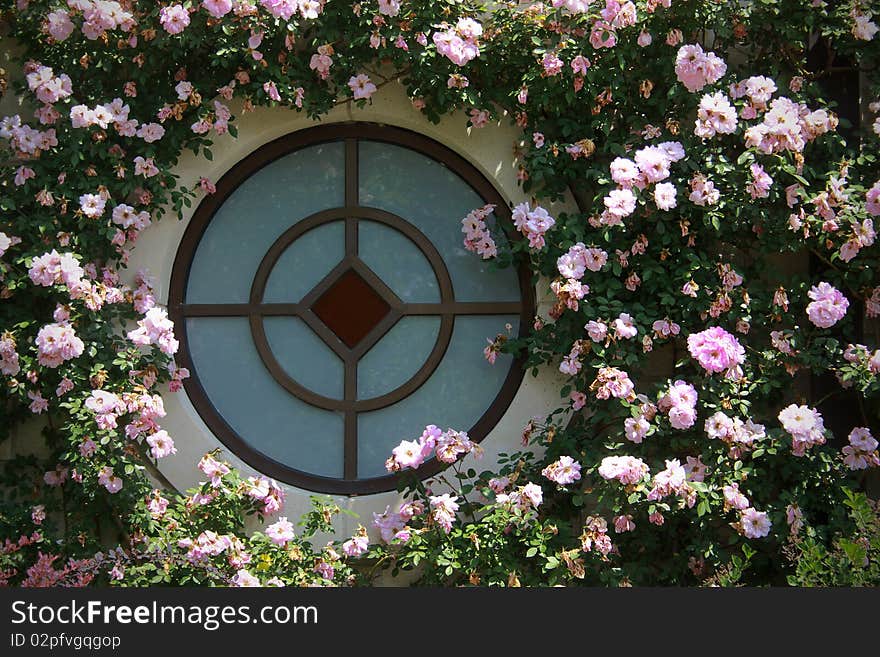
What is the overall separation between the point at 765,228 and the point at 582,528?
58.4 inches

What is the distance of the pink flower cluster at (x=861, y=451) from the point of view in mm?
4711

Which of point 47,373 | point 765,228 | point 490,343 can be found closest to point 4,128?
point 47,373

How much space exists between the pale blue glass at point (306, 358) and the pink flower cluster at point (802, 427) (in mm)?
1933

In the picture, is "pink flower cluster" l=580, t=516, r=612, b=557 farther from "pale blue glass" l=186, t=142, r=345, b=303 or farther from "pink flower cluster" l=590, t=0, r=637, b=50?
"pink flower cluster" l=590, t=0, r=637, b=50

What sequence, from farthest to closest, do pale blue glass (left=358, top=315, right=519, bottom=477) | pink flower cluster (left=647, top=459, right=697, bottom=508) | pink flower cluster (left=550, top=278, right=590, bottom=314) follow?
pale blue glass (left=358, top=315, right=519, bottom=477)
pink flower cluster (left=550, top=278, right=590, bottom=314)
pink flower cluster (left=647, top=459, right=697, bottom=508)

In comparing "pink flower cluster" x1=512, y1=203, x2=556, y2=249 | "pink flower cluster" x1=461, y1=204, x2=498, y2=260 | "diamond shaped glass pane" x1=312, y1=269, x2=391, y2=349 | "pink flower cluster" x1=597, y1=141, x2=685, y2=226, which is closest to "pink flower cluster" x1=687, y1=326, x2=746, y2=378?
"pink flower cluster" x1=597, y1=141, x2=685, y2=226

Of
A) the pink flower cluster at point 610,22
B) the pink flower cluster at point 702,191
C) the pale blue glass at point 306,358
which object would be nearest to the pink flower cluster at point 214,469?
the pale blue glass at point 306,358

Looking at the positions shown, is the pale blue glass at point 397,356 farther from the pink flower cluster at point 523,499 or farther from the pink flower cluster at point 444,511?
the pink flower cluster at point 523,499

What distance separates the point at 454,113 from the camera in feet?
17.0

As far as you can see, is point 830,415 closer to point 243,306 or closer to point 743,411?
point 743,411

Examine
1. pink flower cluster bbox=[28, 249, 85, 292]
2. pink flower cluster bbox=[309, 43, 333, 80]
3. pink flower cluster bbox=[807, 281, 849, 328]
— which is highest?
pink flower cluster bbox=[309, 43, 333, 80]

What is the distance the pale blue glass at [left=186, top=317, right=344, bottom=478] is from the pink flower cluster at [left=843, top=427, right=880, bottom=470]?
2.18 meters

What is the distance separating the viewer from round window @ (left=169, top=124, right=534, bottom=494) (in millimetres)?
5168

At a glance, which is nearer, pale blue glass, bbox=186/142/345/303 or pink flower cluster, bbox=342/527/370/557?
pink flower cluster, bbox=342/527/370/557
